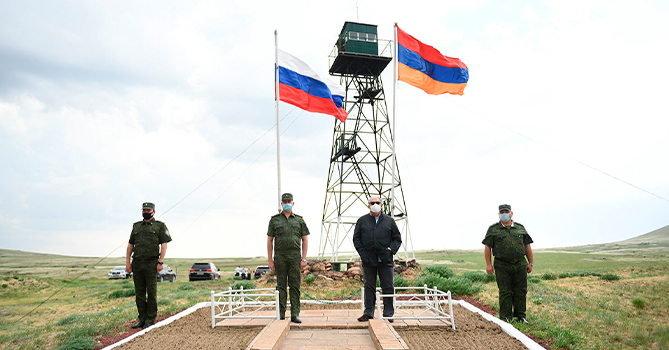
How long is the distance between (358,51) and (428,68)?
5.50 meters

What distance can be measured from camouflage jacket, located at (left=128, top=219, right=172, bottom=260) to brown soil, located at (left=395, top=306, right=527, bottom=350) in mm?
4921

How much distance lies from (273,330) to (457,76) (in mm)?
11397

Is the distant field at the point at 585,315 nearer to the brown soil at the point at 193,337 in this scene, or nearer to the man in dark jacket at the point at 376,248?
the brown soil at the point at 193,337

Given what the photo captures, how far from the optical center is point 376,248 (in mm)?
7301

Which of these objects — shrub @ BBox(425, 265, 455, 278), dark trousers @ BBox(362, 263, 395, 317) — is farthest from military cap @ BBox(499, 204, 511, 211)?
shrub @ BBox(425, 265, 455, 278)

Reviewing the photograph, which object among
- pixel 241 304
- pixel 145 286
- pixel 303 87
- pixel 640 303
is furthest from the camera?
pixel 303 87

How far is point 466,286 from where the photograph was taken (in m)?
11.6

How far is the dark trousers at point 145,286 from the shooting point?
7910 millimetres

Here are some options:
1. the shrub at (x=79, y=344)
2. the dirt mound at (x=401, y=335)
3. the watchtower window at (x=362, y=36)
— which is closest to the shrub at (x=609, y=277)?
the dirt mound at (x=401, y=335)

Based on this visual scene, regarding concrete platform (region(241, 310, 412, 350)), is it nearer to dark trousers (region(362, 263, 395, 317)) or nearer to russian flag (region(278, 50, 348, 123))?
dark trousers (region(362, 263, 395, 317))

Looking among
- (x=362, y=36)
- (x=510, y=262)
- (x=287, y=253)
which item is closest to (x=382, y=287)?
(x=287, y=253)

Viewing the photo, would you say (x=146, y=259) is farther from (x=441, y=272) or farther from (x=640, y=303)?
(x=441, y=272)

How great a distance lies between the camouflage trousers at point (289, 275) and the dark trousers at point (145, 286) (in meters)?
2.50

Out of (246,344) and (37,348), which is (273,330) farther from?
(37,348)
